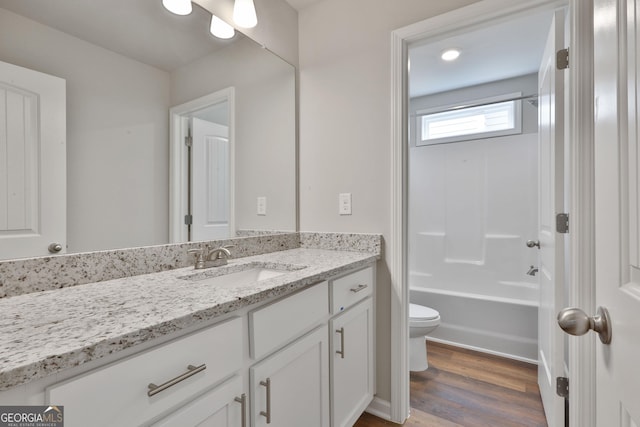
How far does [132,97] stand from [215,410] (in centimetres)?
113

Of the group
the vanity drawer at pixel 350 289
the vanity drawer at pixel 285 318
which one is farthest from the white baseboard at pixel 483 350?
the vanity drawer at pixel 285 318

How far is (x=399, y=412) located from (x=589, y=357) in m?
0.89

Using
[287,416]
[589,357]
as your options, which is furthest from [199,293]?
[589,357]

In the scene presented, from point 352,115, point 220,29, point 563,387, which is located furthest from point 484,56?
point 563,387

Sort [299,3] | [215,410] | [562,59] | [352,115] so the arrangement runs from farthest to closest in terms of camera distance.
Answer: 1. [299,3]
2. [352,115]
3. [562,59]
4. [215,410]

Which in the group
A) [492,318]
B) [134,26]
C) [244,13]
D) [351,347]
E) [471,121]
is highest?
[244,13]

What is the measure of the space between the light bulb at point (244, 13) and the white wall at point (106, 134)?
1.79 feet

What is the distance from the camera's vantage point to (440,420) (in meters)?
1.62

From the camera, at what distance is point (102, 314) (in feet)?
2.30

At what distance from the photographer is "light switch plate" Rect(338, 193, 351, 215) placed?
1766 mm

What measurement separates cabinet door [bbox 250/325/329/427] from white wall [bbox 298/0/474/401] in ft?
1.88

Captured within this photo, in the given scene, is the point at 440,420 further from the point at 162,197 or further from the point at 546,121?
the point at 162,197

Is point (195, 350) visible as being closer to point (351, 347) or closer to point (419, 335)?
point (351, 347)

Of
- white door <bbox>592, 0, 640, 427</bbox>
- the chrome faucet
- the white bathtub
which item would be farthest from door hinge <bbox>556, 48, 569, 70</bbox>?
the white bathtub
